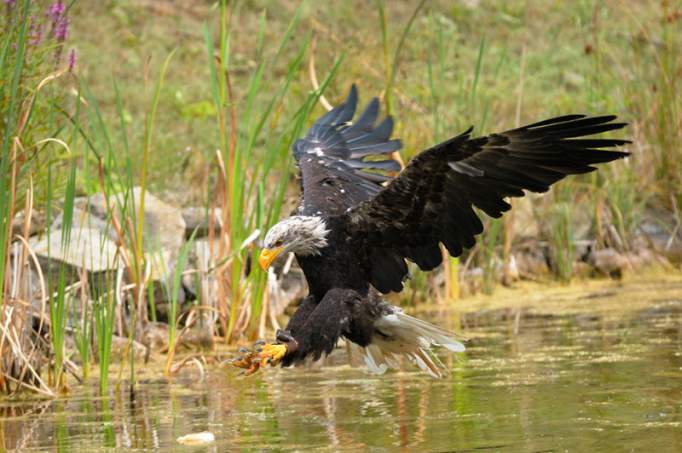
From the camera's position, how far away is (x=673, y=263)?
9.94 meters

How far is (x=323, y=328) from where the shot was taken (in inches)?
221

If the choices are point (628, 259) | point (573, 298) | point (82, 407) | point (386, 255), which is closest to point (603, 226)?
point (628, 259)

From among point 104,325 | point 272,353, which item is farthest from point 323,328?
point 104,325

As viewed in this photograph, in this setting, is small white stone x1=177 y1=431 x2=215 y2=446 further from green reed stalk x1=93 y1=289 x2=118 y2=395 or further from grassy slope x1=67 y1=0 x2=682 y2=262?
grassy slope x1=67 y1=0 x2=682 y2=262

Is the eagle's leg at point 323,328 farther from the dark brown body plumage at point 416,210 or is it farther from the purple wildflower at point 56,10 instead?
the purple wildflower at point 56,10

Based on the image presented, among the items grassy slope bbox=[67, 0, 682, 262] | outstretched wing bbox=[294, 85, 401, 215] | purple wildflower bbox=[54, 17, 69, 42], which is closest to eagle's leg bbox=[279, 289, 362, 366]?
outstretched wing bbox=[294, 85, 401, 215]

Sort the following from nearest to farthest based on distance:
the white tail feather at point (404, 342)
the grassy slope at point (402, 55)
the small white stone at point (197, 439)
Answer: the small white stone at point (197, 439) → the white tail feather at point (404, 342) → the grassy slope at point (402, 55)

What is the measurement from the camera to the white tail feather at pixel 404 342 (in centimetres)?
586

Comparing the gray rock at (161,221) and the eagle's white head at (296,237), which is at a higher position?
the gray rock at (161,221)

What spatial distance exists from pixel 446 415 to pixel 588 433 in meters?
0.75

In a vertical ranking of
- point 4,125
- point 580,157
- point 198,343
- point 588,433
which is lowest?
point 588,433

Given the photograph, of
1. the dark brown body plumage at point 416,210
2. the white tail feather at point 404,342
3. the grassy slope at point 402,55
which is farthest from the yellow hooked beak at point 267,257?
→ the grassy slope at point 402,55

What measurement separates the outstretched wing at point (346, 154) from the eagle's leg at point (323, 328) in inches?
31.2

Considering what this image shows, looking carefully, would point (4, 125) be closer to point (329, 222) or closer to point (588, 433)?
point (329, 222)
